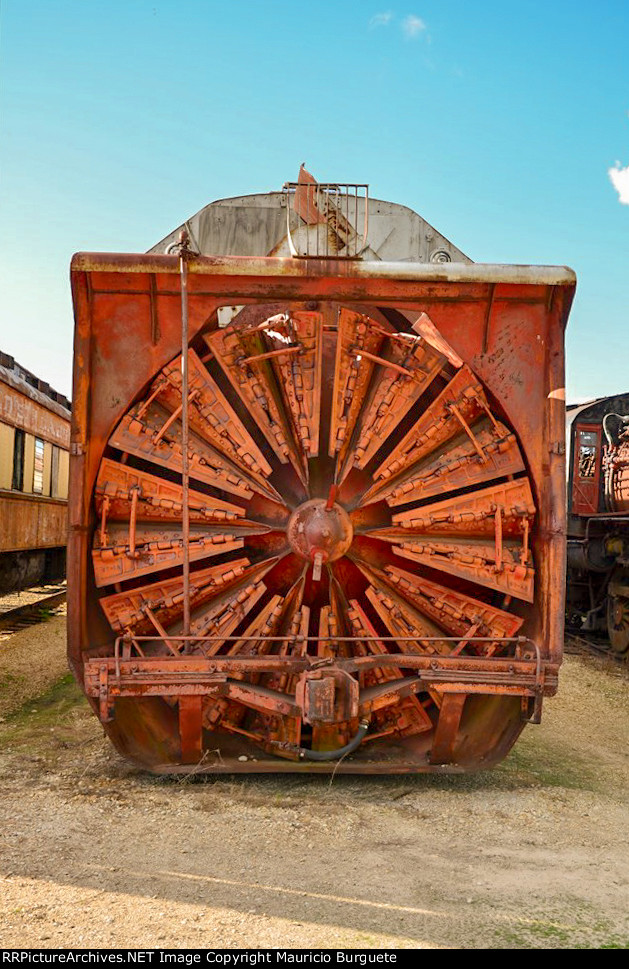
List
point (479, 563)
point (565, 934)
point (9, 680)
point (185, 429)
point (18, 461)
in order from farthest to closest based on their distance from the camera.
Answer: point (18, 461), point (9, 680), point (479, 563), point (185, 429), point (565, 934)

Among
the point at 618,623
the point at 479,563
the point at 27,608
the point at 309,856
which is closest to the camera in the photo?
the point at 309,856

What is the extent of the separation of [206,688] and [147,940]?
5.26 feet

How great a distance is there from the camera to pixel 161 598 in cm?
487

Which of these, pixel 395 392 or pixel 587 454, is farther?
pixel 587 454

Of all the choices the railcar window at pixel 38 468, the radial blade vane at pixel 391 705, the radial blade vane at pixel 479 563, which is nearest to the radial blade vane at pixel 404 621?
the radial blade vane at pixel 391 705

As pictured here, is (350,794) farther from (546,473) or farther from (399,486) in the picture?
(546,473)

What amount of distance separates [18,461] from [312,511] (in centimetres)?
808

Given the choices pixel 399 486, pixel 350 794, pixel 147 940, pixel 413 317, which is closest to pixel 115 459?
pixel 399 486

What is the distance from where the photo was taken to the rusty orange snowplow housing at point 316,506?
4.67 m

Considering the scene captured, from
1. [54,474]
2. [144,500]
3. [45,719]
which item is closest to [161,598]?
[144,500]

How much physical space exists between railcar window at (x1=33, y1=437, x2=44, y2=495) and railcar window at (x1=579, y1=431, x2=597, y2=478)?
8.64m

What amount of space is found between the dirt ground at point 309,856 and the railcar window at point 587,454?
863cm

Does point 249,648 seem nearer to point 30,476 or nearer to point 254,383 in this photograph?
point 254,383

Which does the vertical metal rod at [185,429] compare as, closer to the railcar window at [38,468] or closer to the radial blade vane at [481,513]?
the radial blade vane at [481,513]
